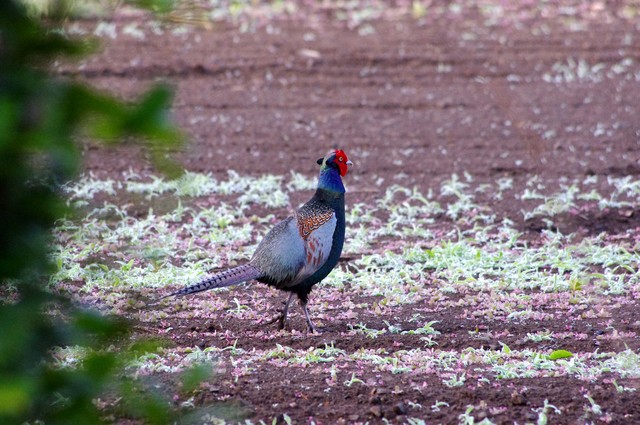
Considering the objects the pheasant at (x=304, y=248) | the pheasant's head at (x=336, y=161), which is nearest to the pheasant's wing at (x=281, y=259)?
the pheasant at (x=304, y=248)

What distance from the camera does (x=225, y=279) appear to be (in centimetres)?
567

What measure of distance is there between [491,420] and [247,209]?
469 cm

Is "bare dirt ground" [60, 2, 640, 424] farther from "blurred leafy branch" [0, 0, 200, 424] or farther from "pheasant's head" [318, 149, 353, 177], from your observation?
"blurred leafy branch" [0, 0, 200, 424]

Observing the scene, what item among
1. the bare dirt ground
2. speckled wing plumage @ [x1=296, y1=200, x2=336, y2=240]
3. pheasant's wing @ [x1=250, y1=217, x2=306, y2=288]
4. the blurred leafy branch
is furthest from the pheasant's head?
the blurred leafy branch

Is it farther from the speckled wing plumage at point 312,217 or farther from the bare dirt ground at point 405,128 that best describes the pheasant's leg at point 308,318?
the speckled wing plumage at point 312,217

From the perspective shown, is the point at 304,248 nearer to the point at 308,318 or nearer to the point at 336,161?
the point at 308,318

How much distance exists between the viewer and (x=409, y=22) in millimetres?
14664

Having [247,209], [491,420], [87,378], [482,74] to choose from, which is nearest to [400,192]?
[247,209]

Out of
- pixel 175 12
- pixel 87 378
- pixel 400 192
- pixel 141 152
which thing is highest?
pixel 175 12

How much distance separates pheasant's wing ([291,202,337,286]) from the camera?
230 inches

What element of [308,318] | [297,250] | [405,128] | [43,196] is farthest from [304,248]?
[405,128]

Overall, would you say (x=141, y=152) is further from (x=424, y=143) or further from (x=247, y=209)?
(x=424, y=143)

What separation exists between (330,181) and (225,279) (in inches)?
38.0

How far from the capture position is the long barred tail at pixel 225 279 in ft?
18.1
